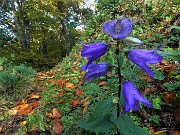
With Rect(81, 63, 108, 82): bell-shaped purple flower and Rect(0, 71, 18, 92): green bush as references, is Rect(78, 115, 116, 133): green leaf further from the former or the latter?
Rect(0, 71, 18, 92): green bush

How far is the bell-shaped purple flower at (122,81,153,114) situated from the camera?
3.74 ft

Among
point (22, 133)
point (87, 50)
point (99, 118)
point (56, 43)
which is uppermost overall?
point (87, 50)

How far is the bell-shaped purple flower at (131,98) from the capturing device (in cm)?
114

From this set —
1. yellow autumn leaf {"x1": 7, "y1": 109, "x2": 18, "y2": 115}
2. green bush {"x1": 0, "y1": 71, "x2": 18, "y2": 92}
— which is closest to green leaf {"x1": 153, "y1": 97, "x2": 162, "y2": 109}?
yellow autumn leaf {"x1": 7, "y1": 109, "x2": 18, "y2": 115}

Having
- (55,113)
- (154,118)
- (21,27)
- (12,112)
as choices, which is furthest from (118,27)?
(21,27)

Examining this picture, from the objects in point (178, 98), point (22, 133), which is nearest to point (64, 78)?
point (22, 133)

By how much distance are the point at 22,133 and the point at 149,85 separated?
1.33 m

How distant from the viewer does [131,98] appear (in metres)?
1.17

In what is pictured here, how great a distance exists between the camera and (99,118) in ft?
4.61

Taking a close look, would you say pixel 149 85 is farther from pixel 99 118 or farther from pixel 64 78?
pixel 64 78

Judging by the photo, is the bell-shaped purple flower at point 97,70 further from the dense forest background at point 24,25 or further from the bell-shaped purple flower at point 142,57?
the dense forest background at point 24,25

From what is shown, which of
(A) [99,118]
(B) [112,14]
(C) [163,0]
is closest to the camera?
(A) [99,118]

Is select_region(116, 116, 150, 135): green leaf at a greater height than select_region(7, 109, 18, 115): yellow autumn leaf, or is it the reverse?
select_region(116, 116, 150, 135): green leaf

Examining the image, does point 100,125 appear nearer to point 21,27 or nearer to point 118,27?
point 118,27
